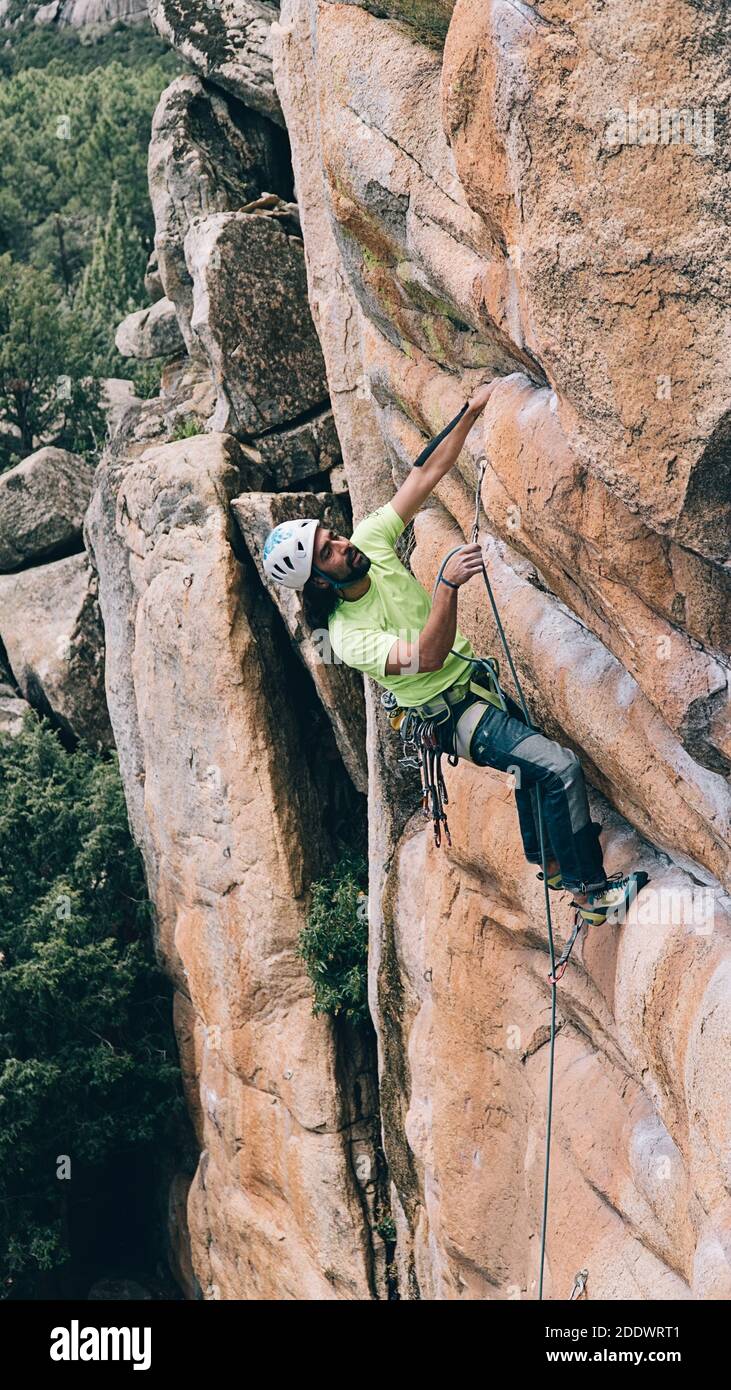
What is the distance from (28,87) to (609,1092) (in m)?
32.3

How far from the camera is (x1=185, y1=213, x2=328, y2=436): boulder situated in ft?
40.0

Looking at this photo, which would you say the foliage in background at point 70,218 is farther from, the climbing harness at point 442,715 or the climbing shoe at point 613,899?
the climbing shoe at point 613,899

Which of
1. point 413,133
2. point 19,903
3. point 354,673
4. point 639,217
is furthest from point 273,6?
point 639,217

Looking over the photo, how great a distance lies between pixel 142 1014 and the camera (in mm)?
14570

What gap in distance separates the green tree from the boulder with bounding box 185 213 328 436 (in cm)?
774

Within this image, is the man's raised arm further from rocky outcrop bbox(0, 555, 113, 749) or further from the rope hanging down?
rocky outcrop bbox(0, 555, 113, 749)

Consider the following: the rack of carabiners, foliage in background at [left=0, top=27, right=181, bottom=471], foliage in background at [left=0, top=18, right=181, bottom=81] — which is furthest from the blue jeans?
foliage in background at [left=0, top=18, right=181, bottom=81]

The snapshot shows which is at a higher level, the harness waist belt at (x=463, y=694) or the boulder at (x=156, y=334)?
the boulder at (x=156, y=334)

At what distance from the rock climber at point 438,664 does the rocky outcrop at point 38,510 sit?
1024cm

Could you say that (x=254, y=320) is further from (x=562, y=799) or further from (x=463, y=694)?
(x=562, y=799)

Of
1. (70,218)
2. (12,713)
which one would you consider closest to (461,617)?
(12,713)

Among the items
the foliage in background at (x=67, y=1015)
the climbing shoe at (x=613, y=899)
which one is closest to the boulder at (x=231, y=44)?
the foliage in background at (x=67, y=1015)

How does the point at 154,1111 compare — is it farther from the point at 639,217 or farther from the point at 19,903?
the point at 639,217

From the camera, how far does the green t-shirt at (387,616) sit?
708cm
